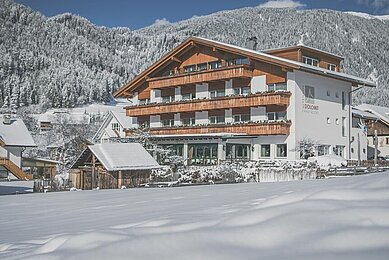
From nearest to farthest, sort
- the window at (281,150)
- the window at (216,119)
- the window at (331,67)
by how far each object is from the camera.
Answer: the window at (281,150) < the window at (216,119) < the window at (331,67)

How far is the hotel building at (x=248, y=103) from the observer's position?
3675 centimetres

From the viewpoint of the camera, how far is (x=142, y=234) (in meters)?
4.48

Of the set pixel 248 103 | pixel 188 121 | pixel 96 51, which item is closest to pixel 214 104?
pixel 248 103

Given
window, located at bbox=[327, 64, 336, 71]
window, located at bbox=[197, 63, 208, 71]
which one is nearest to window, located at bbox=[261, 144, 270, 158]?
window, located at bbox=[197, 63, 208, 71]

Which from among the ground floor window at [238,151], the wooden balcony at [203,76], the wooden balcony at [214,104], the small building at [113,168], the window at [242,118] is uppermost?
the wooden balcony at [203,76]

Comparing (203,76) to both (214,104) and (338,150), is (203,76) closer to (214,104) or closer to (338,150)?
(214,104)

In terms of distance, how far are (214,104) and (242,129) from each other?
12.0ft

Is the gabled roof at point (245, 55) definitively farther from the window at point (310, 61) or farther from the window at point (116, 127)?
the window at point (116, 127)

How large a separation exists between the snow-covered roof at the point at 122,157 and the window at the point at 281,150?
13275 millimetres

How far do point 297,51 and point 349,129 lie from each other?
8469 mm

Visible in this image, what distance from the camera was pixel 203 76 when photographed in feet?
135

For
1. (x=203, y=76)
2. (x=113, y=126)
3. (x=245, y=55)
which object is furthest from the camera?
(x=113, y=126)

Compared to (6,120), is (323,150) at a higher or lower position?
lower

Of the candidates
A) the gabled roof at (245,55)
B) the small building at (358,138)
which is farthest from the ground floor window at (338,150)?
the gabled roof at (245,55)
